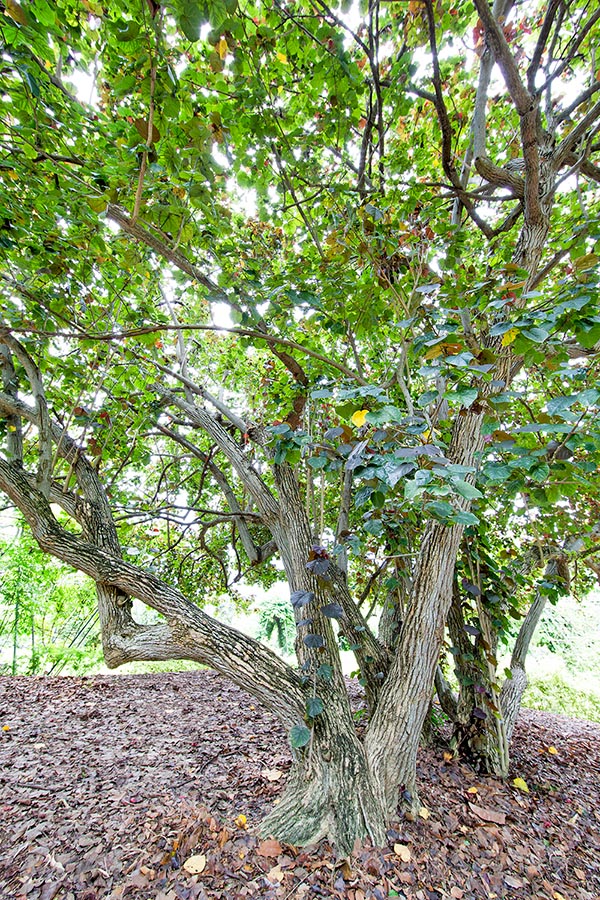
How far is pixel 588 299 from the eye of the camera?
1.02 m

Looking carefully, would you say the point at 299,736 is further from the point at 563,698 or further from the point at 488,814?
the point at 563,698

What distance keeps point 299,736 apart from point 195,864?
605 millimetres

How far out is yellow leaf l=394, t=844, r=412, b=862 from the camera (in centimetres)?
167

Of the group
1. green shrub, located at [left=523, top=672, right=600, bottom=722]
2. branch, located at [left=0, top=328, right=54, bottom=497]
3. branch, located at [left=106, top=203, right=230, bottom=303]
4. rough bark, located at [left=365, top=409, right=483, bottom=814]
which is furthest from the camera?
green shrub, located at [left=523, top=672, right=600, bottom=722]

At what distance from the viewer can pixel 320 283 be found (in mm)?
2348

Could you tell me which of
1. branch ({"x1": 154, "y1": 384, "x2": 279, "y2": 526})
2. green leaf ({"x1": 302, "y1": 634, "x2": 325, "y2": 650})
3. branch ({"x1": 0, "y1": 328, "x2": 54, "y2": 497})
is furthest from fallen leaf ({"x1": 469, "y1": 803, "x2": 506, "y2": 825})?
branch ({"x1": 0, "y1": 328, "x2": 54, "y2": 497})

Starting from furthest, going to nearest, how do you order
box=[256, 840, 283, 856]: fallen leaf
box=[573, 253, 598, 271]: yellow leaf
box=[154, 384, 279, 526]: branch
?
1. box=[154, 384, 279, 526]: branch
2. box=[256, 840, 283, 856]: fallen leaf
3. box=[573, 253, 598, 271]: yellow leaf

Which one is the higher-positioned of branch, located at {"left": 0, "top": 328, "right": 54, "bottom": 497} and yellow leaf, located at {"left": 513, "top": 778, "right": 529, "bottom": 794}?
branch, located at {"left": 0, "top": 328, "right": 54, "bottom": 497}

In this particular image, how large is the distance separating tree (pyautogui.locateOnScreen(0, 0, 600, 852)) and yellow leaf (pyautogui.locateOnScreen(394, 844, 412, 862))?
3.3 inches

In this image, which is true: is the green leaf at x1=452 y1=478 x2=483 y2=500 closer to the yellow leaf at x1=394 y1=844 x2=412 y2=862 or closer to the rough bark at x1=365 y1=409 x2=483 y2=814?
the rough bark at x1=365 y1=409 x2=483 y2=814

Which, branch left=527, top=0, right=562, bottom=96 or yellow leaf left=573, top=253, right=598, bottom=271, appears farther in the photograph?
branch left=527, top=0, right=562, bottom=96

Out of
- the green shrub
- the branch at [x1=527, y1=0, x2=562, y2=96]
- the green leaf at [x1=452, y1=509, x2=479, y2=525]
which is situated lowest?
the green shrub

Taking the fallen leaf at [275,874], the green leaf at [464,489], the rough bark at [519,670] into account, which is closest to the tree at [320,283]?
the green leaf at [464,489]

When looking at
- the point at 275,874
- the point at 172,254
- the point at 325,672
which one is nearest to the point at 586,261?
the point at 172,254
